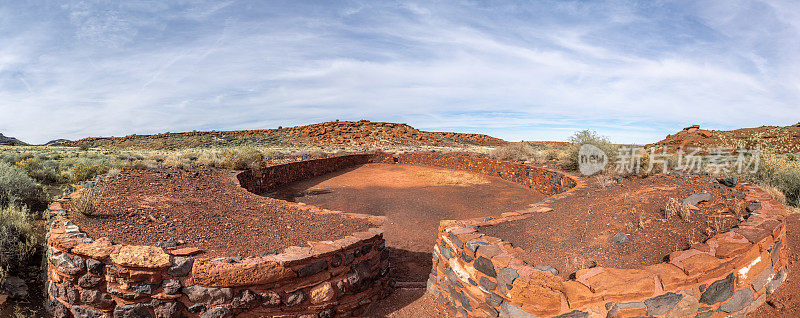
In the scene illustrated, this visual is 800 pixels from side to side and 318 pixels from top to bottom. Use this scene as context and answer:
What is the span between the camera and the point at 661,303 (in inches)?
117

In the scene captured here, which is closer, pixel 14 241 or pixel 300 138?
pixel 14 241

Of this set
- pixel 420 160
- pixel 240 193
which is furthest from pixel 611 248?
pixel 420 160

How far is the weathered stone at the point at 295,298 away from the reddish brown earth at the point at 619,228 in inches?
85.9

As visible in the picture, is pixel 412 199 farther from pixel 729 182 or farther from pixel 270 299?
pixel 270 299

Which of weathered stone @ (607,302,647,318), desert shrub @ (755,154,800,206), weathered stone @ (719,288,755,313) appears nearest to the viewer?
weathered stone @ (607,302,647,318)

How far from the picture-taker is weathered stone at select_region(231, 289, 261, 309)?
3.65 metres

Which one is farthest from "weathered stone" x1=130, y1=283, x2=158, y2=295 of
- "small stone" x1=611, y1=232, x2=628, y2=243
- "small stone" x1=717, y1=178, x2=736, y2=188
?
"small stone" x1=717, y1=178, x2=736, y2=188

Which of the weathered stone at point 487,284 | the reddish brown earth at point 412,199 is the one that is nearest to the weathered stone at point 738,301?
the weathered stone at point 487,284

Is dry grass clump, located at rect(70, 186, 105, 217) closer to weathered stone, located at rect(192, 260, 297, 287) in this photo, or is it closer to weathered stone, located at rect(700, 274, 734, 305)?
weathered stone, located at rect(192, 260, 297, 287)

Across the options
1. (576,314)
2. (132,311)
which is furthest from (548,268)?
(132,311)

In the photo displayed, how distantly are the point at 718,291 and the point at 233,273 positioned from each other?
173 inches

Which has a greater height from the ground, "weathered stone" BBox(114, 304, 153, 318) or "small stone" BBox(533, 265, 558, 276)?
"small stone" BBox(533, 265, 558, 276)

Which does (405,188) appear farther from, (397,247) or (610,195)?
(610,195)

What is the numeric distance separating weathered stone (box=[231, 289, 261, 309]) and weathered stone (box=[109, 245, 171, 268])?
0.74 m
